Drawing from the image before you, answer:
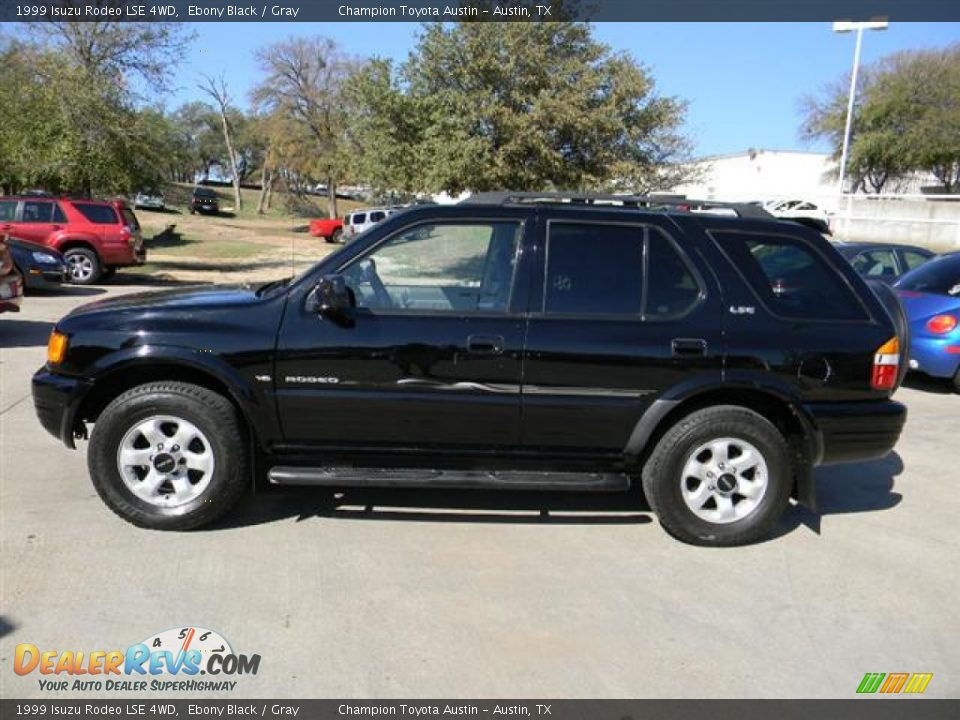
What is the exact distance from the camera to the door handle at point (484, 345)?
4.02 meters

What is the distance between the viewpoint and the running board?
408 cm

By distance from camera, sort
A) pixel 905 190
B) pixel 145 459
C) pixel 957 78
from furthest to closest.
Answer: pixel 905 190
pixel 957 78
pixel 145 459

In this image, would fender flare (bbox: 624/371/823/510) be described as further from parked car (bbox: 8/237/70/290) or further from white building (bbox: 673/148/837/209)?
white building (bbox: 673/148/837/209)

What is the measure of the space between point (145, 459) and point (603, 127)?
1671cm

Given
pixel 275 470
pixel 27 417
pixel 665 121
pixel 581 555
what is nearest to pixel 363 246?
pixel 275 470

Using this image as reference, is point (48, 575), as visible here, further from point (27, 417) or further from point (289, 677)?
point (27, 417)

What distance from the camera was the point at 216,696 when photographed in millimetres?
2871

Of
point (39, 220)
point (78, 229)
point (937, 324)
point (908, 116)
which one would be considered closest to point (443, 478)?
point (937, 324)

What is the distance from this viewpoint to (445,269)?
4457 millimetres

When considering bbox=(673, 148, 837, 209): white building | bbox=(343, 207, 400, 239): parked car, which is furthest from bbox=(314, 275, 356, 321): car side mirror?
bbox=(673, 148, 837, 209): white building

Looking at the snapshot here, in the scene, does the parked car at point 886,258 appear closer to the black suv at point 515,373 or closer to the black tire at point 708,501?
the black suv at point 515,373

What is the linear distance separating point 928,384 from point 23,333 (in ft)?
36.8

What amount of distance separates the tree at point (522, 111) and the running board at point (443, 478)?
1497 cm

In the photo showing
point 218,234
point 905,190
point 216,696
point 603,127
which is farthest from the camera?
point 905,190
